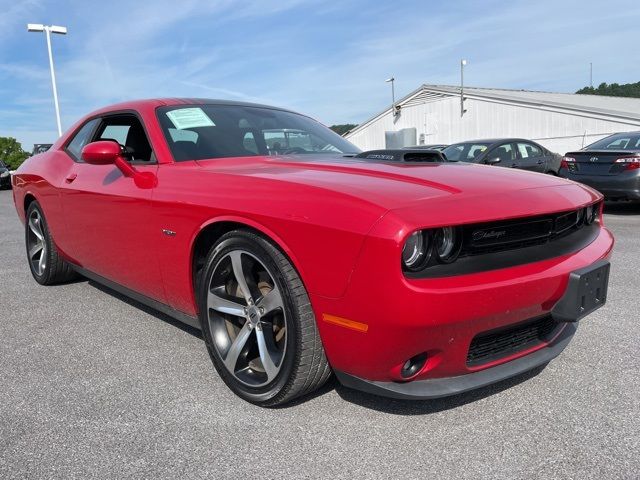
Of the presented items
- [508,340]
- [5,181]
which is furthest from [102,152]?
[5,181]

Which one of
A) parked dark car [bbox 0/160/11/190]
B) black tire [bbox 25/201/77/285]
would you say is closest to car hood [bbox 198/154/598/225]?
black tire [bbox 25/201/77/285]

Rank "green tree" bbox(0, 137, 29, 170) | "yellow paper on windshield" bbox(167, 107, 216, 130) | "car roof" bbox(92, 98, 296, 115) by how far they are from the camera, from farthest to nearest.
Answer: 1. "green tree" bbox(0, 137, 29, 170)
2. "car roof" bbox(92, 98, 296, 115)
3. "yellow paper on windshield" bbox(167, 107, 216, 130)

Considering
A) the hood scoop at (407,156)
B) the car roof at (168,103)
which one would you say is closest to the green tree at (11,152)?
the car roof at (168,103)

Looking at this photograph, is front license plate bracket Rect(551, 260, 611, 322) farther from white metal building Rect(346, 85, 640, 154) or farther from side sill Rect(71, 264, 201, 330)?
white metal building Rect(346, 85, 640, 154)

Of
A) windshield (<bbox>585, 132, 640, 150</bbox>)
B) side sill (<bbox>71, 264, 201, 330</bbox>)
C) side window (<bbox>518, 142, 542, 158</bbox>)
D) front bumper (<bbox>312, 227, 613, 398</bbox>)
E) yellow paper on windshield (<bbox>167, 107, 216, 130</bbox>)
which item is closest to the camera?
front bumper (<bbox>312, 227, 613, 398</bbox>)

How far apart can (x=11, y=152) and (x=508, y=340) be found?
121 feet

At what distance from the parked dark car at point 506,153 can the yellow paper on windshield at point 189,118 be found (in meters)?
7.32

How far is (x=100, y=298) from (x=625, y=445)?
11.4 feet

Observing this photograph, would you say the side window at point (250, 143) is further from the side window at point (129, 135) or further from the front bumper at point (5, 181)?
the front bumper at point (5, 181)

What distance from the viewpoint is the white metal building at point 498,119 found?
22.7 meters

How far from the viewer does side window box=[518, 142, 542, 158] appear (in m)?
10.5

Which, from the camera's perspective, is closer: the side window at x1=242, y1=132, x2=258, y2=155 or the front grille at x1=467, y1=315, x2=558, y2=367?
the front grille at x1=467, y1=315, x2=558, y2=367

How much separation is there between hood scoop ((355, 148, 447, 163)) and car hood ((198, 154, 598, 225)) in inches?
5.5

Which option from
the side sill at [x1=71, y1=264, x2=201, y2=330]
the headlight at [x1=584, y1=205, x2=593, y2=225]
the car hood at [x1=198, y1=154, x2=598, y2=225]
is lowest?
the side sill at [x1=71, y1=264, x2=201, y2=330]
